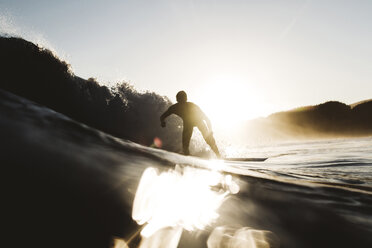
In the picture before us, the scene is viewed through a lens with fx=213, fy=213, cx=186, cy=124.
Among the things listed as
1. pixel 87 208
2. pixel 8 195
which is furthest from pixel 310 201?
pixel 8 195

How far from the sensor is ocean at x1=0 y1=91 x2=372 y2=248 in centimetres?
69

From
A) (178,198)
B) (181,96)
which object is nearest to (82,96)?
(181,96)

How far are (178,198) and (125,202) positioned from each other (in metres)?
0.31

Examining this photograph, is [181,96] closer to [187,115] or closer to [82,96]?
[187,115]

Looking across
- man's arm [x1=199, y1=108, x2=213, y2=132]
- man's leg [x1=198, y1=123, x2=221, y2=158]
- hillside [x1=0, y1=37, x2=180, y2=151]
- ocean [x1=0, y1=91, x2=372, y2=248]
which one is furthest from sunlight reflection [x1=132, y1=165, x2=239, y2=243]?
man's leg [x1=198, y1=123, x2=221, y2=158]

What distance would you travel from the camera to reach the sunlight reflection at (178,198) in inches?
34.3

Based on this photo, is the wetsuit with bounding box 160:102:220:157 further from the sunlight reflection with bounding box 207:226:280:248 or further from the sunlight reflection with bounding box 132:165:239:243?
the sunlight reflection with bounding box 207:226:280:248

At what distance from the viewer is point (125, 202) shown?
34.7 inches

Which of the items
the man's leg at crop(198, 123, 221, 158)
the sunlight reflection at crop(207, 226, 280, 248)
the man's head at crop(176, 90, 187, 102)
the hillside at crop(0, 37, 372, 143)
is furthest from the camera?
→ the man's leg at crop(198, 123, 221, 158)

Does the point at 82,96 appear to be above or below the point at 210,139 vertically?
above

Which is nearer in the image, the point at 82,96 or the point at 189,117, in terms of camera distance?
the point at 189,117

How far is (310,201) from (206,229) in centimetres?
102

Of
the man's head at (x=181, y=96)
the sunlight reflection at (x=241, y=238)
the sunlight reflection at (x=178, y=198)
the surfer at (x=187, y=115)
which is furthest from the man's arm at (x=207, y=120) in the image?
the sunlight reflection at (x=241, y=238)

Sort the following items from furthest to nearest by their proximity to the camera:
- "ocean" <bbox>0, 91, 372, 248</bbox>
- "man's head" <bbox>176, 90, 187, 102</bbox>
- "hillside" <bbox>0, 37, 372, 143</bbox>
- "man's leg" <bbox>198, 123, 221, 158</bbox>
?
"man's leg" <bbox>198, 123, 221, 158</bbox>, "man's head" <bbox>176, 90, 187, 102</bbox>, "hillside" <bbox>0, 37, 372, 143</bbox>, "ocean" <bbox>0, 91, 372, 248</bbox>
